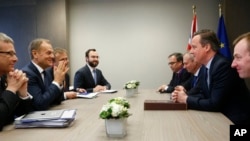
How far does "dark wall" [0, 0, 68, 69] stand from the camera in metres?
5.57

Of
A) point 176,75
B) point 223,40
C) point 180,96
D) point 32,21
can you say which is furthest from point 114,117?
point 32,21

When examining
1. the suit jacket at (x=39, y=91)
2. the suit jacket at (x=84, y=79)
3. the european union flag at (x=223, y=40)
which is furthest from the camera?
the european union flag at (x=223, y=40)

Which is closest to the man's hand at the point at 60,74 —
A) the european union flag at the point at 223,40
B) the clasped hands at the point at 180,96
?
the clasped hands at the point at 180,96

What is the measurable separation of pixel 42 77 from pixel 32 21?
348 centimetres

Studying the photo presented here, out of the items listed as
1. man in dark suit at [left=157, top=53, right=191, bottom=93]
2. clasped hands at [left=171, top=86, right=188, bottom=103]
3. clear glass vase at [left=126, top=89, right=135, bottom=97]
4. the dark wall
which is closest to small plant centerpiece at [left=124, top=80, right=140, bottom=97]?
clear glass vase at [left=126, top=89, right=135, bottom=97]

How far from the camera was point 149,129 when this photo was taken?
5.54ft

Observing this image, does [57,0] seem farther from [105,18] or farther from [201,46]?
[201,46]

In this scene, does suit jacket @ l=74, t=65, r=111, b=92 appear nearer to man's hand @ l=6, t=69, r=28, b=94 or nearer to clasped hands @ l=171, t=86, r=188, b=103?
clasped hands @ l=171, t=86, r=188, b=103

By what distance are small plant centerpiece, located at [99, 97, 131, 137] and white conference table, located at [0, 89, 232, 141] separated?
4cm

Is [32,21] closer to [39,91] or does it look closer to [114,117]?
[39,91]

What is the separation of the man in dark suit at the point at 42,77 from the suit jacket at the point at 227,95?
122 cm

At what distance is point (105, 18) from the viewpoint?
230 inches

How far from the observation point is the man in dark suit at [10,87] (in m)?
1.70

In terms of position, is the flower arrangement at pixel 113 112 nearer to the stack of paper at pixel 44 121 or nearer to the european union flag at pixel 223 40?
the stack of paper at pixel 44 121
